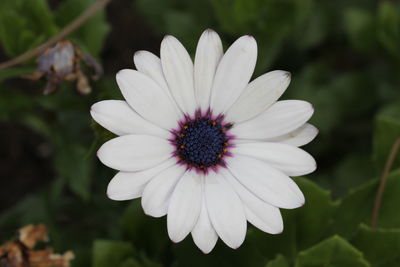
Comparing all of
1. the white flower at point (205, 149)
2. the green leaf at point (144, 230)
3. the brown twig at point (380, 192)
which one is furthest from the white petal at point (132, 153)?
the brown twig at point (380, 192)

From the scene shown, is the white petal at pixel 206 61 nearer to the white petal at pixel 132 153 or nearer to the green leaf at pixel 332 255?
the white petal at pixel 132 153

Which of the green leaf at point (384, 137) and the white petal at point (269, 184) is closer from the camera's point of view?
the white petal at point (269, 184)

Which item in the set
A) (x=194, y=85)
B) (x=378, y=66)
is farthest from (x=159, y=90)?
(x=378, y=66)

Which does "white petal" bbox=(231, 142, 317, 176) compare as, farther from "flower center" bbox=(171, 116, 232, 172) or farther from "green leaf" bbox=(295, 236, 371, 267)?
"green leaf" bbox=(295, 236, 371, 267)

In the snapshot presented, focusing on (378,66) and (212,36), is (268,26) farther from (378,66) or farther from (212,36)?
(212,36)

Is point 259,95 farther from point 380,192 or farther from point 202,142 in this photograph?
point 380,192

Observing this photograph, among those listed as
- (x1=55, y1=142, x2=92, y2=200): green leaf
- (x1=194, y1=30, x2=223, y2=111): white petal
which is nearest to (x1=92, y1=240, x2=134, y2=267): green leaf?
(x1=55, y1=142, x2=92, y2=200): green leaf
